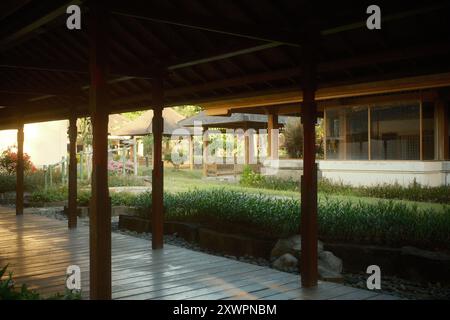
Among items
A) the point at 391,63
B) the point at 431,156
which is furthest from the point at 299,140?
the point at 391,63

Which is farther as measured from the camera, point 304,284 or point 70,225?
point 70,225

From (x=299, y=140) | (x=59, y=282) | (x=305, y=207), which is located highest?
(x=299, y=140)

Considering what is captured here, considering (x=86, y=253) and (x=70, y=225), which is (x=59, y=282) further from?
(x=70, y=225)

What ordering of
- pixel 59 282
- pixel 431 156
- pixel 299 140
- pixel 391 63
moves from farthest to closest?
pixel 299 140
pixel 431 156
pixel 391 63
pixel 59 282

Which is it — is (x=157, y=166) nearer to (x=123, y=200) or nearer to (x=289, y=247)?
(x=289, y=247)

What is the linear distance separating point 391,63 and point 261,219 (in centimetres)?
363

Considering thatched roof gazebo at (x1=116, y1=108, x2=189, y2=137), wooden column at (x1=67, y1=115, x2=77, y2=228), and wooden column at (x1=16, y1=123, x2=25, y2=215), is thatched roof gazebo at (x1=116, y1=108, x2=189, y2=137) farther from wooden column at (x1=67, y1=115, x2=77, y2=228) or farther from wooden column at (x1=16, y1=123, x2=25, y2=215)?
wooden column at (x1=67, y1=115, x2=77, y2=228)

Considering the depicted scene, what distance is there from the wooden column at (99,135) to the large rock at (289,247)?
318 cm

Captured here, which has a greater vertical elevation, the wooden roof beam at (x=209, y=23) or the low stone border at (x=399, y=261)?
the wooden roof beam at (x=209, y=23)

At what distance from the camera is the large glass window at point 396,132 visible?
1669 centimetres

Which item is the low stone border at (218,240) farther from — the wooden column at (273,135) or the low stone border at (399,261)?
the wooden column at (273,135)

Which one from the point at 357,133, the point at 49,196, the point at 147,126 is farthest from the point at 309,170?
the point at 147,126

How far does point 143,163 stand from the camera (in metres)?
37.3

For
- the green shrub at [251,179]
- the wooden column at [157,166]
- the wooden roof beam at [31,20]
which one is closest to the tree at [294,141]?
the green shrub at [251,179]
